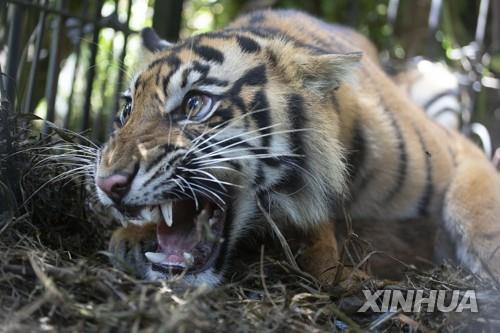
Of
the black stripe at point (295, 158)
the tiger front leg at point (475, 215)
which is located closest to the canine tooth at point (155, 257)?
the black stripe at point (295, 158)

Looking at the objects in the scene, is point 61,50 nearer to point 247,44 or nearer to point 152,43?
point 152,43

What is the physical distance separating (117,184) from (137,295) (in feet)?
1.44

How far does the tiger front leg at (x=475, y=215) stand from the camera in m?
2.79

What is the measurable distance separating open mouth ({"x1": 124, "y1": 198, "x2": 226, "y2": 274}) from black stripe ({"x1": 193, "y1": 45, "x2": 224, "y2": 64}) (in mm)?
509

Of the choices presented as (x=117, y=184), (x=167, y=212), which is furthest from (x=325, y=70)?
(x=117, y=184)

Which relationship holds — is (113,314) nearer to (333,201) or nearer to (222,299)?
(222,299)

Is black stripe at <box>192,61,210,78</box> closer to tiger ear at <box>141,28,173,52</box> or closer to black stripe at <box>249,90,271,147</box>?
black stripe at <box>249,90,271,147</box>

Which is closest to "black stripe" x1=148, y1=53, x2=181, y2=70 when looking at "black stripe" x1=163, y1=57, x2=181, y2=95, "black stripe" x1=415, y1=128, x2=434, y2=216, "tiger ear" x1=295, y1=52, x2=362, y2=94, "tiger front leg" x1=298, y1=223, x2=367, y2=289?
"black stripe" x1=163, y1=57, x2=181, y2=95

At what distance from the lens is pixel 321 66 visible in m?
2.38

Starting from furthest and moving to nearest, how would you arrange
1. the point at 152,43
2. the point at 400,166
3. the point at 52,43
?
the point at 52,43 → the point at 400,166 → the point at 152,43

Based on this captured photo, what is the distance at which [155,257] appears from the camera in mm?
2105

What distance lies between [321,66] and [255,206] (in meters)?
0.55

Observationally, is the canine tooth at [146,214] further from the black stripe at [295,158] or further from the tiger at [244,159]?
the black stripe at [295,158]

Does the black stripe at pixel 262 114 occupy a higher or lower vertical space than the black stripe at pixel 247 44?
lower
